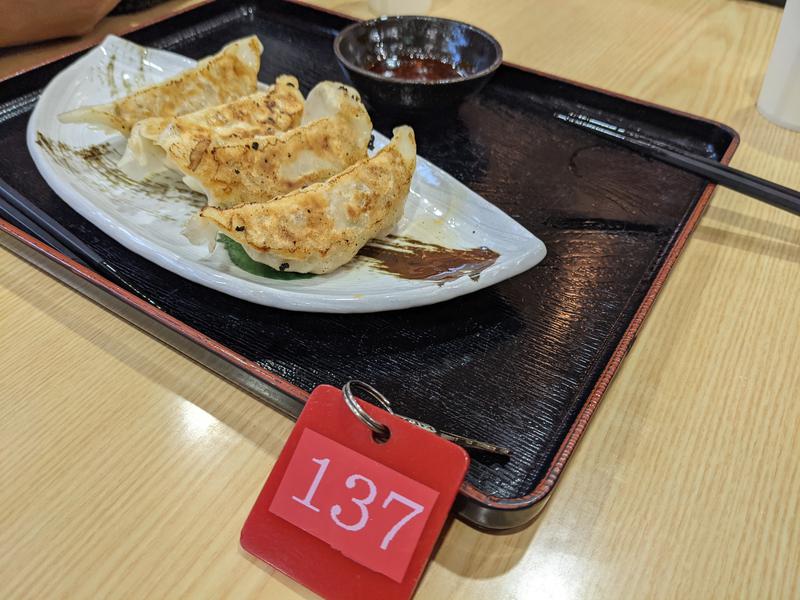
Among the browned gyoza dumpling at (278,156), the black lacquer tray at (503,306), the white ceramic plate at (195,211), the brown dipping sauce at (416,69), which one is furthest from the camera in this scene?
the brown dipping sauce at (416,69)

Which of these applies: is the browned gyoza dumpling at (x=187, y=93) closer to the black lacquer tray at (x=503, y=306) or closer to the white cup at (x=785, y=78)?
the black lacquer tray at (x=503, y=306)

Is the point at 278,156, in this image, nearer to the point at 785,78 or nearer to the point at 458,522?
the point at 458,522

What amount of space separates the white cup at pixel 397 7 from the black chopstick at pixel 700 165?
0.87 m

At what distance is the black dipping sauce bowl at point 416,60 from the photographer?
138cm

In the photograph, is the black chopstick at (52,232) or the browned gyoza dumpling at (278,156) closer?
the black chopstick at (52,232)

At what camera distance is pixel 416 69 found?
1.50m

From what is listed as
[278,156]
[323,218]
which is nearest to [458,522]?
[323,218]

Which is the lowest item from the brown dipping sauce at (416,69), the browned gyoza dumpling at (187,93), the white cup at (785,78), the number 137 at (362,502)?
the number 137 at (362,502)

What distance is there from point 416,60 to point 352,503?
3.71 feet

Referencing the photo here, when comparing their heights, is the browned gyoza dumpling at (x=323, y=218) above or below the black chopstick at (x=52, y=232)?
above

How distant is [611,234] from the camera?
1.22m

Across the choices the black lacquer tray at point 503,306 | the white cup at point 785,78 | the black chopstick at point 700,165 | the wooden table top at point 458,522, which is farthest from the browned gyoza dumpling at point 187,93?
the white cup at point 785,78

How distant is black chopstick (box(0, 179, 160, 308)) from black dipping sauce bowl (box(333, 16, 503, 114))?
2.14 ft

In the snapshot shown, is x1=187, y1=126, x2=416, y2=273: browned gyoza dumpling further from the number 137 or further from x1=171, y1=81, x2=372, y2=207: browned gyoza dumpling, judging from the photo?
the number 137
